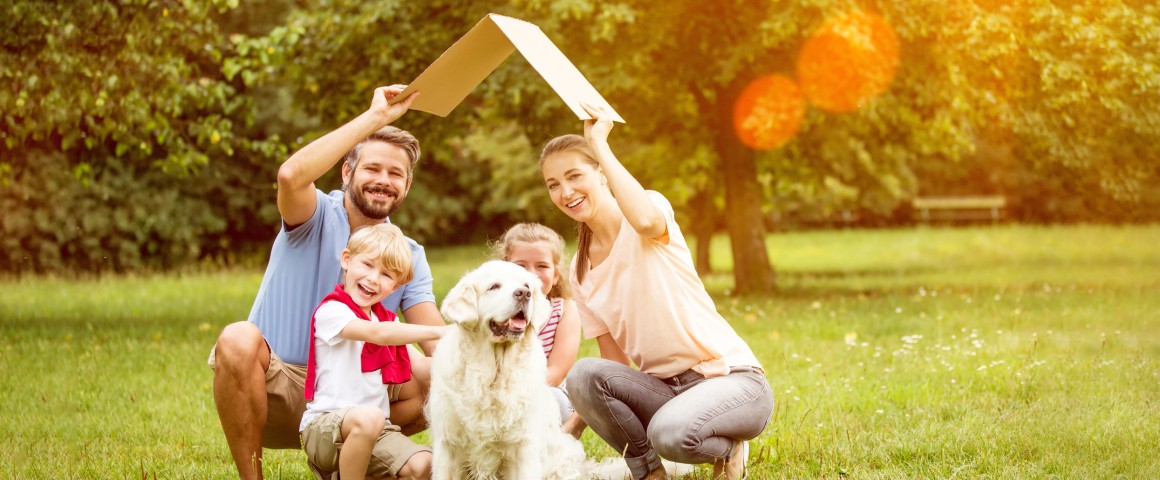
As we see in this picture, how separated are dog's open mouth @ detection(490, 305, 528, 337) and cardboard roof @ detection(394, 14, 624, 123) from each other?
2.71ft

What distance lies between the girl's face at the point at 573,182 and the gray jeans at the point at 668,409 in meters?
Answer: 0.73

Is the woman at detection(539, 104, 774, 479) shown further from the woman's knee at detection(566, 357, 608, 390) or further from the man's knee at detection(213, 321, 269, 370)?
the man's knee at detection(213, 321, 269, 370)

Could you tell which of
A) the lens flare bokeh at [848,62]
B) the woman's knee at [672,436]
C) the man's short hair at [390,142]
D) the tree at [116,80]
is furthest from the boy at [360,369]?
the lens flare bokeh at [848,62]

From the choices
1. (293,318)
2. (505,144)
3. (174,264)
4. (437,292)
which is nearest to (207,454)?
(293,318)

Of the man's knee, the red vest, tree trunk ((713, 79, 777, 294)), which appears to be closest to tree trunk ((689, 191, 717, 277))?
tree trunk ((713, 79, 777, 294))

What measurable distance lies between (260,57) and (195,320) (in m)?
3.03

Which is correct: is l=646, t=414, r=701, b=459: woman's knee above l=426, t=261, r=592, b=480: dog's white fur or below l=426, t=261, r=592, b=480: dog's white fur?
below

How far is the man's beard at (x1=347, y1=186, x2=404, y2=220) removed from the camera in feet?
15.5

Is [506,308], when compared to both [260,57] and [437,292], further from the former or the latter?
[437,292]

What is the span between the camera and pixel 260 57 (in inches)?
427

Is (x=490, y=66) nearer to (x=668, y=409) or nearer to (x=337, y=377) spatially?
(x=337, y=377)

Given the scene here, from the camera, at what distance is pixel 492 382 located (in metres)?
4.04

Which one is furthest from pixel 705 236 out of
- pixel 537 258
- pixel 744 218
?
pixel 537 258

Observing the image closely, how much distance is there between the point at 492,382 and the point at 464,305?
34 cm
